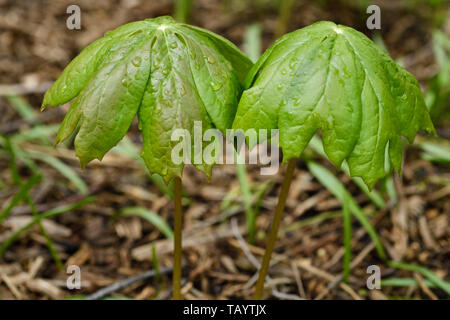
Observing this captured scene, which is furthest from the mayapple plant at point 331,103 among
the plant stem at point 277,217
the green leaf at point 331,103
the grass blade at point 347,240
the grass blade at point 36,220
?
the grass blade at point 36,220

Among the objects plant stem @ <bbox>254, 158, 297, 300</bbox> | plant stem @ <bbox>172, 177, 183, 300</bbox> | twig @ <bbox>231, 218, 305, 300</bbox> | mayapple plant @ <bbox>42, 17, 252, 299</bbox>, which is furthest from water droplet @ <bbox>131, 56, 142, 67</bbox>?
twig @ <bbox>231, 218, 305, 300</bbox>

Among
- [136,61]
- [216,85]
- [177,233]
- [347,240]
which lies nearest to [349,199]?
[347,240]

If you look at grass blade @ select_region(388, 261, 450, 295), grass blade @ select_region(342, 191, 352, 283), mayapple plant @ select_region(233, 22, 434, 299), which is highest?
mayapple plant @ select_region(233, 22, 434, 299)

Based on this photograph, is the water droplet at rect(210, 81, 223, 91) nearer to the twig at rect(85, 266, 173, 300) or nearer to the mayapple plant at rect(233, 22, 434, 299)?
the mayapple plant at rect(233, 22, 434, 299)

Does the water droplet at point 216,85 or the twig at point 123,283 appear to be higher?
the water droplet at point 216,85

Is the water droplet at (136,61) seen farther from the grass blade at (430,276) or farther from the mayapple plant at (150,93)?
the grass blade at (430,276)
